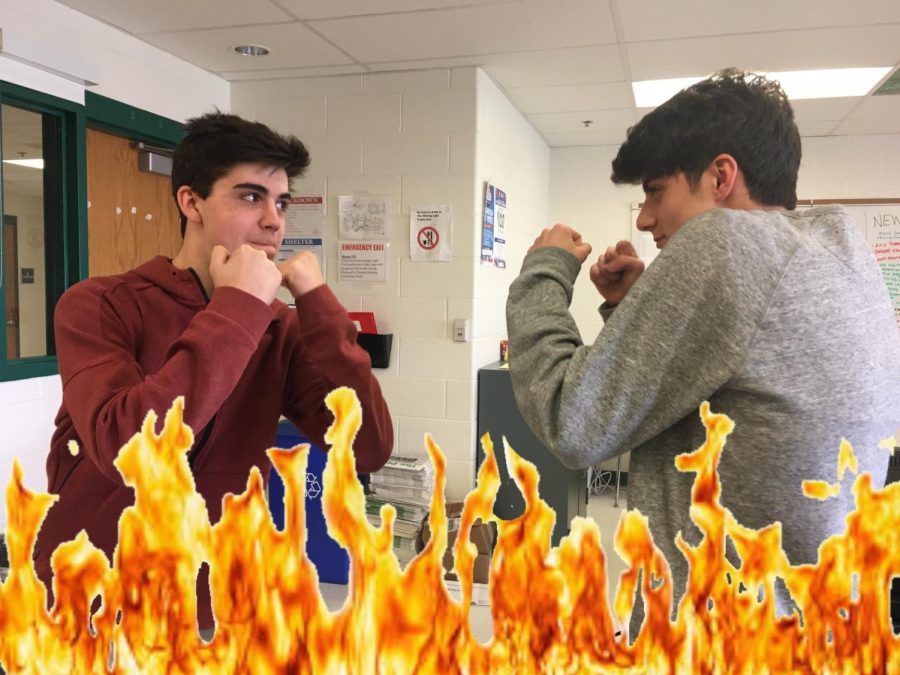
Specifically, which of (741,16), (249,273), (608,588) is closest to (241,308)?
(249,273)

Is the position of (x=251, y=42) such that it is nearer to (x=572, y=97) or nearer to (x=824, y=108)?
(x=572, y=97)

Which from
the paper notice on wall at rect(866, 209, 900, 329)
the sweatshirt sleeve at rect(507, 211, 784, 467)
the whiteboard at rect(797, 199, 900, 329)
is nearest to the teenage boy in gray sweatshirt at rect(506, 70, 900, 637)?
the sweatshirt sleeve at rect(507, 211, 784, 467)

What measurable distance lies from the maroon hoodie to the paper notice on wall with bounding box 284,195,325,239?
2.12 metres

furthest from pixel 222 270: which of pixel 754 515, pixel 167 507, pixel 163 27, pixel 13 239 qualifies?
pixel 163 27

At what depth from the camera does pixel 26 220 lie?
2324 millimetres

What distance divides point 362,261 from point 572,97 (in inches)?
47.8

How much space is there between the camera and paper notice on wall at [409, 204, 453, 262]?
9.53 feet

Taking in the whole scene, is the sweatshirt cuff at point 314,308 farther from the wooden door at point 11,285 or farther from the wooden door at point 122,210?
the wooden door at point 122,210

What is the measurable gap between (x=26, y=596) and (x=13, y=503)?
9 centimetres

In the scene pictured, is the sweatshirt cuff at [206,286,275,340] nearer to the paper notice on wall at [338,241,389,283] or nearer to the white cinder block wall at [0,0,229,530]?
the white cinder block wall at [0,0,229,530]

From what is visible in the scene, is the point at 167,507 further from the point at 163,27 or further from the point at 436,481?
the point at 163,27

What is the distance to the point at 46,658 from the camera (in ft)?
2.37

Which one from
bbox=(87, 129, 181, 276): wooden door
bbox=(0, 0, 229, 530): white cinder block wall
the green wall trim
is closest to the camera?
bbox=(0, 0, 229, 530): white cinder block wall

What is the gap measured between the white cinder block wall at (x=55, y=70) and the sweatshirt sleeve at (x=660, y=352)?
1632mm
